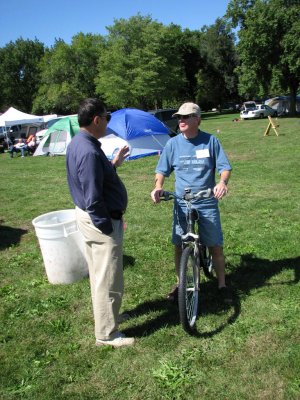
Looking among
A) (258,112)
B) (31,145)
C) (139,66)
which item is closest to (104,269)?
(31,145)

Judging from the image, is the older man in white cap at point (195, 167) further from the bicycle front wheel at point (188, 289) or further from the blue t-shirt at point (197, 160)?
the bicycle front wheel at point (188, 289)

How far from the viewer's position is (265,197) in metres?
7.58

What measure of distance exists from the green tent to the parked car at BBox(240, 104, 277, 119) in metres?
A: 21.1

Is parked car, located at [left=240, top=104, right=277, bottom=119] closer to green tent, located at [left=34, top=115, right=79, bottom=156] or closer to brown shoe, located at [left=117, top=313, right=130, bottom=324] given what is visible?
green tent, located at [left=34, top=115, right=79, bottom=156]

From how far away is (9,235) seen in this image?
667 centimetres

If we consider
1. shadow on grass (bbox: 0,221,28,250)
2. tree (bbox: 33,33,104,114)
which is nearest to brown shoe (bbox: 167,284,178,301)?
shadow on grass (bbox: 0,221,28,250)

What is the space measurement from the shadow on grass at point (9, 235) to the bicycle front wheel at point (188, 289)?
3657mm

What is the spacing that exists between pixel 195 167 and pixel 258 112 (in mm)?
33564

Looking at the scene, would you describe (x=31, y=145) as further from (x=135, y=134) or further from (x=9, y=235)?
(x=9, y=235)

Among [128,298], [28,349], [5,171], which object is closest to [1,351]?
[28,349]

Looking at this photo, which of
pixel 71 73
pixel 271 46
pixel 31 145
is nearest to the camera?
pixel 31 145

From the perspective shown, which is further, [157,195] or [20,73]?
[20,73]

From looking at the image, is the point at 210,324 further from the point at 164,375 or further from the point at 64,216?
the point at 64,216

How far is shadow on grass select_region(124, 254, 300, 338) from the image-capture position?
3520 millimetres
